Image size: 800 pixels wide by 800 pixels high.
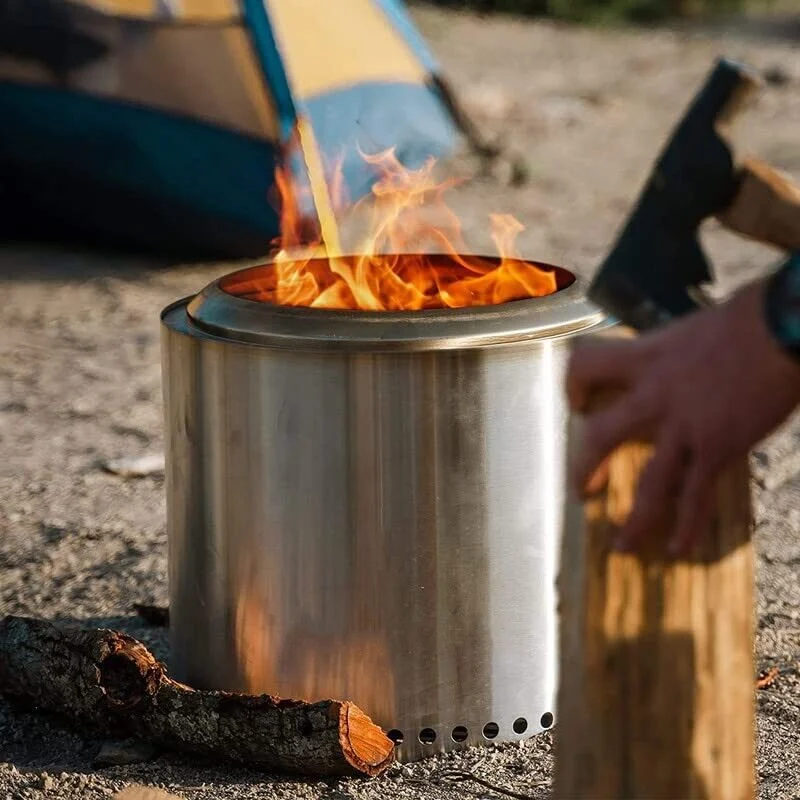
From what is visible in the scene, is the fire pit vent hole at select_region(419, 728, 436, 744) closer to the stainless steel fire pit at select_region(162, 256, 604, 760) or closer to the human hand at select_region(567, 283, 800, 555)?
the stainless steel fire pit at select_region(162, 256, 604, 760)

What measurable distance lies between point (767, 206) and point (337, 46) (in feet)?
16.8

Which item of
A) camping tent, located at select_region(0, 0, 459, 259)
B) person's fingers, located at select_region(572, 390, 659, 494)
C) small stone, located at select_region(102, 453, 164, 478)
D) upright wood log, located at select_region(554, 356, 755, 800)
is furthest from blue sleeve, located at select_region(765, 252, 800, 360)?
camping tent, located at select_region(0, 0, 459, 259)

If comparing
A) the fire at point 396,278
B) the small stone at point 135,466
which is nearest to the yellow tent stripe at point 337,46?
the small stone at point 135,466

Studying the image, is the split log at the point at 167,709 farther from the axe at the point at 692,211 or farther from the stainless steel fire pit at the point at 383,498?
the axe at the point at 692,211

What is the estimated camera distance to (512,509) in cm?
244

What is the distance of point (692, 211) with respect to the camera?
1485 mm

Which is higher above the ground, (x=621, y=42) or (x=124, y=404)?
(x=621, y=42)

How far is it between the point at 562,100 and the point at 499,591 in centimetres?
807

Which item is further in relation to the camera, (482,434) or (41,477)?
(41,477)

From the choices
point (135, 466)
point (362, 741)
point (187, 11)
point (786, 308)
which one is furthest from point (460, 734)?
point (187, 11)

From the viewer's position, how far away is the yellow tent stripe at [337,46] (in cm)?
612

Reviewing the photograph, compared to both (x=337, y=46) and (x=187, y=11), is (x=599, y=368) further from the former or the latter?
(x=337, y=46)

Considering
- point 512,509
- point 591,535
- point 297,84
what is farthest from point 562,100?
point 591,535

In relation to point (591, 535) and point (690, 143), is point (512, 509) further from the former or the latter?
point (690, 143)
